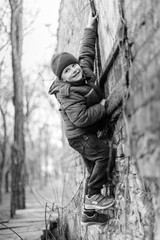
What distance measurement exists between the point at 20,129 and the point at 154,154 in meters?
7.20

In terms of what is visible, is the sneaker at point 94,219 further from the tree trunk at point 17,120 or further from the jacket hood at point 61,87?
the tree trunk at point 17,120

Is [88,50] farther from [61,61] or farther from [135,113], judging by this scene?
[135,113]

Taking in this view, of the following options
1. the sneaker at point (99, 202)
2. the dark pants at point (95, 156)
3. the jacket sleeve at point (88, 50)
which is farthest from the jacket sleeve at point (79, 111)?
the sneaker at point (99, 202)

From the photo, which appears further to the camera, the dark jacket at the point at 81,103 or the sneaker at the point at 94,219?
the sneaker at the point at 94,219

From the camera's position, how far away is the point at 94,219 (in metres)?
2.86

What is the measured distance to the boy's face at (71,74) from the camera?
2.71 meters

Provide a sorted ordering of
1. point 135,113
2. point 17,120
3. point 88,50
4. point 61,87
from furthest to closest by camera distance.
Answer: point 17,120, point 88,50, point 61,87, point 135,113

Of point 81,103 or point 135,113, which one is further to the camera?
point 81,103

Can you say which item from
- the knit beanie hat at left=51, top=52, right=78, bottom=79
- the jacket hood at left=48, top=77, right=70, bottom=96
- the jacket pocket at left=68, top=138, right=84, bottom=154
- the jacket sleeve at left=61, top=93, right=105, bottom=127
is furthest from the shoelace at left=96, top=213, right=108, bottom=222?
the knit beanie hat at left=51, top=52, right=78, bottom=79

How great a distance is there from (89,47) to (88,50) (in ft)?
0.20

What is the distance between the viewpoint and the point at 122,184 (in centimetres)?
253

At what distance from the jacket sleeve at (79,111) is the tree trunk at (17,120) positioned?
545 cm

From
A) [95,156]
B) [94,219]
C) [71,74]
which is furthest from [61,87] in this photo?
[94,219]

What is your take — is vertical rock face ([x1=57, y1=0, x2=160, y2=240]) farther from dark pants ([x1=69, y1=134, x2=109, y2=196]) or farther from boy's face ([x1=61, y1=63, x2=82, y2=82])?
boy's face ([x1=61, y1=63, x2=82, y2=82])
